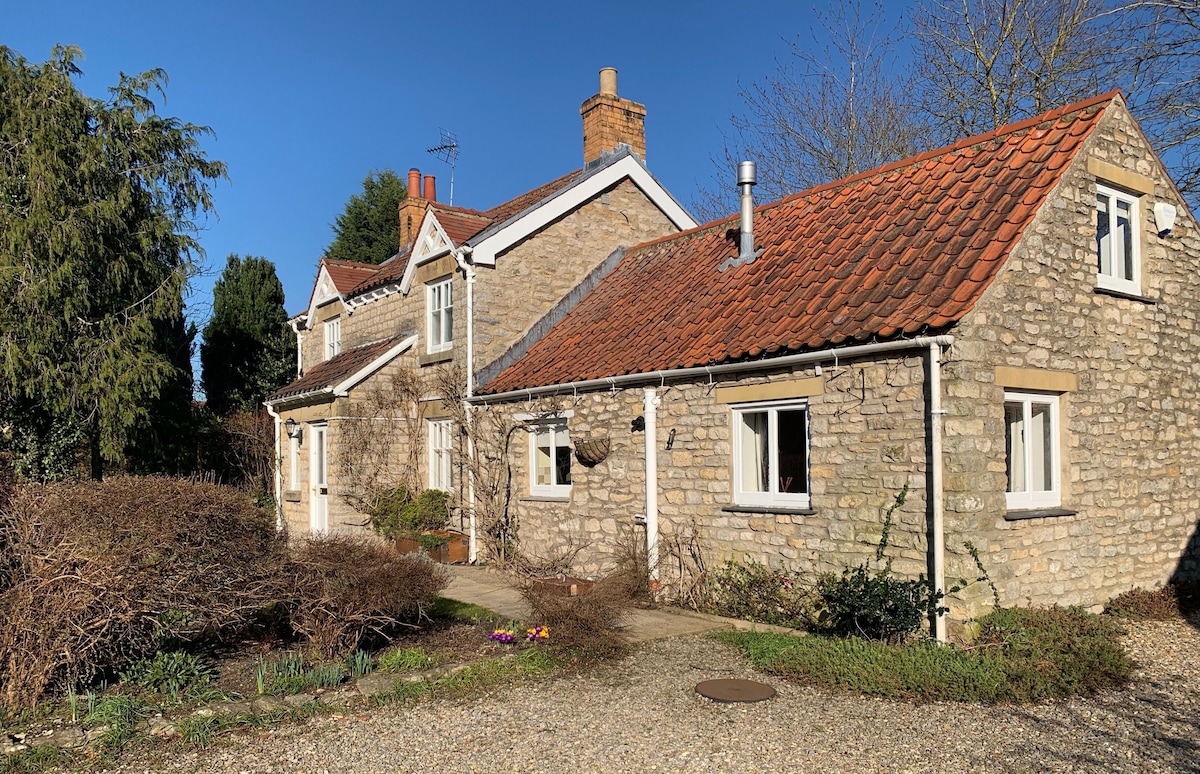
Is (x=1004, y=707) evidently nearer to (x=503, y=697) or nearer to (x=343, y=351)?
(x=503, y=697)

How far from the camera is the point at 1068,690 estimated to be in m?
7.29

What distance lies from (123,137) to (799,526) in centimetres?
1605

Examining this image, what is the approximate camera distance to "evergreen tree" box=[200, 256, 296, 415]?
1135 inches

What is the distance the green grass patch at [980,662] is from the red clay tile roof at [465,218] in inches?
426

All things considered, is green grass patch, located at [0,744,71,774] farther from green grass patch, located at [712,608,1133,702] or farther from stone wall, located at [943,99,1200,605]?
stone wall, located at [943,99,1200,605]

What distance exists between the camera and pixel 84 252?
16.2m

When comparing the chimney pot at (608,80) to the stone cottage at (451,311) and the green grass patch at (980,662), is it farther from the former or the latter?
the green grass patch at (980,662)

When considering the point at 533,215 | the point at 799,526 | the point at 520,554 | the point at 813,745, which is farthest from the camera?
the point at 533,215

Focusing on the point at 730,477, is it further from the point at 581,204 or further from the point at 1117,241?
the point at 581,204

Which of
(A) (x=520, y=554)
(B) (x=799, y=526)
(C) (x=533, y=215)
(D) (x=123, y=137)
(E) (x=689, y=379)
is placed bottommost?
(A) (x=520, y=554)

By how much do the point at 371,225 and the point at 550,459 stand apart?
98.8 ft

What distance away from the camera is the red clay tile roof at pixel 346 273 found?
21.8m

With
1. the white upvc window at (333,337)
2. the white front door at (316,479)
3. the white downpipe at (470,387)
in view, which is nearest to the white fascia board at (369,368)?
the white front door at (316,479)

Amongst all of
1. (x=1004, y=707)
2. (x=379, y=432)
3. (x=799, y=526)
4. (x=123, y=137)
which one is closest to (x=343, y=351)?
(x=379, y=432)
